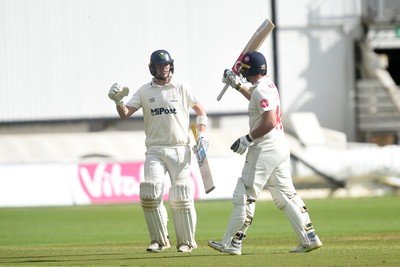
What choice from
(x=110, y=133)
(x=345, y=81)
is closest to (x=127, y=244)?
(x=110, y=133)

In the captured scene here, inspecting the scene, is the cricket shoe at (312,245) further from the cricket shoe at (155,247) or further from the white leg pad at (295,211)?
the cricket shoe at (155,247)

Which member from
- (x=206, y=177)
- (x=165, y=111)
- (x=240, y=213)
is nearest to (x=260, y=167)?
(x=240, y=213)

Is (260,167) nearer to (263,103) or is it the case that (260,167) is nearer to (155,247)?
(263,103)

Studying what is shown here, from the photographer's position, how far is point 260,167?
9742 millimetres

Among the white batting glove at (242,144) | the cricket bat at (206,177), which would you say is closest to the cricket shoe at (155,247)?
the cricket bat at (206,177)

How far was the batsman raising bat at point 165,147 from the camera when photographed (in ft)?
34.4

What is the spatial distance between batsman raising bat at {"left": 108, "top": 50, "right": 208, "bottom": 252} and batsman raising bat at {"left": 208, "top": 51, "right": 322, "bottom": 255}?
77cm

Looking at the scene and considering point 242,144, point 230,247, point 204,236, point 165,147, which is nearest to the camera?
point 242,144

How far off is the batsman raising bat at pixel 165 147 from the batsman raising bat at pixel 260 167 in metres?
0.77

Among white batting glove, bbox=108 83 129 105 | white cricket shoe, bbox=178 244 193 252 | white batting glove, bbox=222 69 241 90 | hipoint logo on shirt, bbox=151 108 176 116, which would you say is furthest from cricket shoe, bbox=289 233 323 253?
white batting glove, bbox=108 83 129 105

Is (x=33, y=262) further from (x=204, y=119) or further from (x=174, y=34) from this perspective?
(x=174, y=34)

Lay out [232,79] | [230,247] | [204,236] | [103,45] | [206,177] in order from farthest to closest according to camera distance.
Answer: [103,45] < [204,236] < [206,177] < [232,79] < [230,247]

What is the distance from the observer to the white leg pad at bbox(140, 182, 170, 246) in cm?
1037

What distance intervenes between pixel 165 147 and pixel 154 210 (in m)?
0.57
